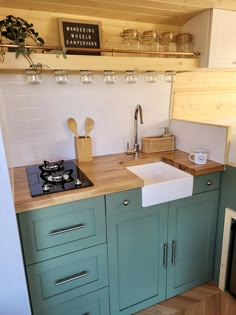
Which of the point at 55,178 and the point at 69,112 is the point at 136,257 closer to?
the point at 55,178

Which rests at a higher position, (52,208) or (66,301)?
(52,208)

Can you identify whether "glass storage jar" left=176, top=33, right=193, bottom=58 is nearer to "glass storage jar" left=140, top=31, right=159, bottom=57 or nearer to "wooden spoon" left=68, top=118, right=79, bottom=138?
"glass storage jar" left=140, top=31, right=159, bottom=57

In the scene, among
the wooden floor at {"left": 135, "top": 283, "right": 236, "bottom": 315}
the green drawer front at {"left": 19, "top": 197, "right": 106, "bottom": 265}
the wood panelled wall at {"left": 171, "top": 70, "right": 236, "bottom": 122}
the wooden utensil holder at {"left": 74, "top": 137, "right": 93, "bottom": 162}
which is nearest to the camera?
the green drawer front at {"left": 19, "top": 197, "right": 106, "bottom": 265}

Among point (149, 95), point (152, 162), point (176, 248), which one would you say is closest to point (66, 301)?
point (176, 248)

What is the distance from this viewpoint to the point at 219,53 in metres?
1.67

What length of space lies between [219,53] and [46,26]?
4.03 feet

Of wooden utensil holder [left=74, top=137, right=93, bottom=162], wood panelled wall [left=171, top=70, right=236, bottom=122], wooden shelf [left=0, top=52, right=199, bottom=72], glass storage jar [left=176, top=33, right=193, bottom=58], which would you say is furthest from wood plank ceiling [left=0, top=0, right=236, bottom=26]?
wooden utensil holder [left=74, top=137, right=93, bottom=162]

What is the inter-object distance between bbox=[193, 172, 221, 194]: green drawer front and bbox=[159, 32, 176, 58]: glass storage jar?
39.5 inches

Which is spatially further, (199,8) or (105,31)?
(105,31)

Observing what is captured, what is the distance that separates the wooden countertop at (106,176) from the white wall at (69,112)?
0.17 metres

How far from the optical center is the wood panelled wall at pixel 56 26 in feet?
4.83

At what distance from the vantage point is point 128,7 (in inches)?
59.5

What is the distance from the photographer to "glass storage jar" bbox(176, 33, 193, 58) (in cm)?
172

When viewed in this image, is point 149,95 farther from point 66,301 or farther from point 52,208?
point 66,301
